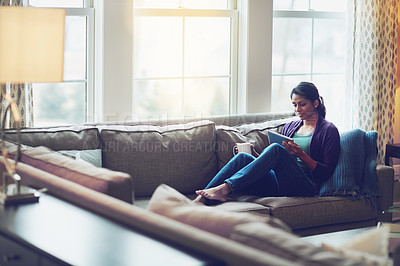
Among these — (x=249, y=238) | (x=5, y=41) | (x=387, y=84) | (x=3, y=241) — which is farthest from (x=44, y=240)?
(x=387, y=84)

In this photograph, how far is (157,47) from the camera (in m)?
4.76

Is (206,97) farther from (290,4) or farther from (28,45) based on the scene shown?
Result: (28,45)

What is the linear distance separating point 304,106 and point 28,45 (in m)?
2.33

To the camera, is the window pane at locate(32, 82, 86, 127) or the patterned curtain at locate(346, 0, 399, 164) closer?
the window pane at locate(32, 82, 86, 127)

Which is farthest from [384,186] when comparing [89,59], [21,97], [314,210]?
[21,97]

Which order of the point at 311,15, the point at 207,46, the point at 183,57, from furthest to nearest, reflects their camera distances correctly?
the point at 311,15 → the point at 207,46 → the point at 183,57

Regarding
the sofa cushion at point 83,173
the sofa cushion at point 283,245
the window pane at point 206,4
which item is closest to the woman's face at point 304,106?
the window pane at point 206,4

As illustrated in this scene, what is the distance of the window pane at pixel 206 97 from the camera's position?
4953 mm

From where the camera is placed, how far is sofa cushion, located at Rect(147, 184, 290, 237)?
182cm

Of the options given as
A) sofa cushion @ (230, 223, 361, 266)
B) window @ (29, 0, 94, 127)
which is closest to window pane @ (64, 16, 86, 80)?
window @ (29, 0, 94, 127)

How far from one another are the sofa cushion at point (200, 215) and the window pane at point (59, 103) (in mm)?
2427

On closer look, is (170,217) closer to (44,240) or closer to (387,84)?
(44,240)

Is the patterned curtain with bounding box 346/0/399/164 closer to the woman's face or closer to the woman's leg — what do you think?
the woman's face

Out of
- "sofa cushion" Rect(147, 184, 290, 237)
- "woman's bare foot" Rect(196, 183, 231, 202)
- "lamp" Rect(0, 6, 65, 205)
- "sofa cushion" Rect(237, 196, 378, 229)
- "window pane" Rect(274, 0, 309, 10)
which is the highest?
"window pane" Rect(274, 0, 309, 10)
